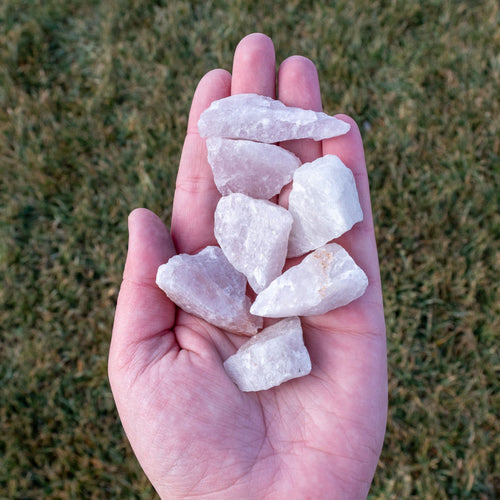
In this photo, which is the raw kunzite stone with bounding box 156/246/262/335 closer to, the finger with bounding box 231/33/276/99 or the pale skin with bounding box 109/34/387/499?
the pale skin with bounding box 109/34/387/499

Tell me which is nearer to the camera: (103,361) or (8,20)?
(103,361)

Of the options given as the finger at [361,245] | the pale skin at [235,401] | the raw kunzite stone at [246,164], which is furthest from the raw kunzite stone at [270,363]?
the raw kunzite stone at [246,164]

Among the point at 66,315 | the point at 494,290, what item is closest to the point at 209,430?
the point at 66,315

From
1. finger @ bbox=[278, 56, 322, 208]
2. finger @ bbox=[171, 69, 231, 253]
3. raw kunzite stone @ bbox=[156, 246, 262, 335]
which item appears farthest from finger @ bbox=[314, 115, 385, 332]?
finger @ bbox=[171, 69, 231, 253]

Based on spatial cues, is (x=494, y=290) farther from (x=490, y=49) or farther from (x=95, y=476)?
(x=95, y=476)

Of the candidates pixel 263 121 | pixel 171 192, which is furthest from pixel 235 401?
pixel 171 192

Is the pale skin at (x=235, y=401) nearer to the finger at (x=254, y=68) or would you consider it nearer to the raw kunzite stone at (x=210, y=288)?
the raw kunzite stone at (x=210, y=288)

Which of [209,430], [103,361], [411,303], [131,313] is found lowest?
[103,361]
